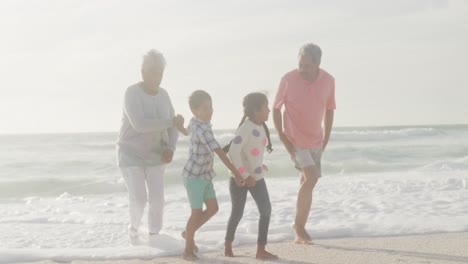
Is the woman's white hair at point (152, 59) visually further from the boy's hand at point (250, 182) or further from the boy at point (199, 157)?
the boy's hand at point (250, 182)

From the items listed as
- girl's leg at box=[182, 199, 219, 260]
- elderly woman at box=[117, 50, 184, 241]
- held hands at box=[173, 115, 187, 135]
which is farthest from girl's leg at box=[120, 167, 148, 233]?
girl's leg at box=[182, 199, 219, 260]

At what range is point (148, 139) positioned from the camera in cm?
510

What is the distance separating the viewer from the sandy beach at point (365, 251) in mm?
4629

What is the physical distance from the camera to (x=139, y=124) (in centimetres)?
493

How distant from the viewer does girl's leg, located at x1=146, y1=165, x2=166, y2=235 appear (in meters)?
5.18

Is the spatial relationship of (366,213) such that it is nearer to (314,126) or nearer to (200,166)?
(314,126)

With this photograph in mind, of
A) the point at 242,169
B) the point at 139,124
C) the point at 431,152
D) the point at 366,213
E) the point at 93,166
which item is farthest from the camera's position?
the point at 431,152

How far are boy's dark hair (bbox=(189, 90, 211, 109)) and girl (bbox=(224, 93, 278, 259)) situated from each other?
1.06 feet

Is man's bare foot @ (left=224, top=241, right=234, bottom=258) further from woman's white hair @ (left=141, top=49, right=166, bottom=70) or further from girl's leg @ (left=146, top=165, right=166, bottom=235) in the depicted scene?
woman's white hair @ (left=141, top=49, right=166, bottom=70)

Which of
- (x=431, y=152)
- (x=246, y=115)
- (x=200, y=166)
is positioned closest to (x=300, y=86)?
(x=246, y=115)

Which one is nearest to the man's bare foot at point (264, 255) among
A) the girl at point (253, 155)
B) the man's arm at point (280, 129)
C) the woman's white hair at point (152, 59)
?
the girl at point (253, 155)

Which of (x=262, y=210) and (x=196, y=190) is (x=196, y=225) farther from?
(x=262, y=210)

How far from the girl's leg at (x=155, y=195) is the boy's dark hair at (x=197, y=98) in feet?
2.75

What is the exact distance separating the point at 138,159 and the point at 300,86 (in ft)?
5.10
